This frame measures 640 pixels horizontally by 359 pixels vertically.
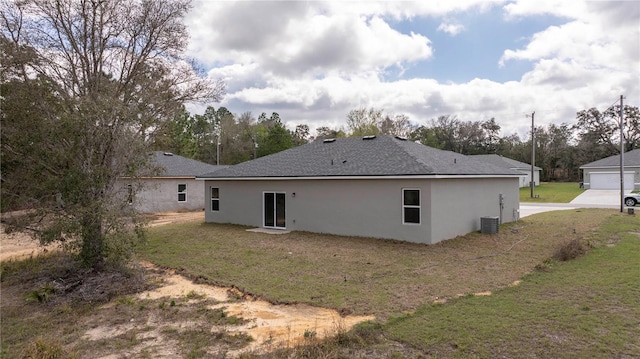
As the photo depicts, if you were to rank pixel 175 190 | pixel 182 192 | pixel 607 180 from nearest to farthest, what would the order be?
pixel 175 190
pixel 182 192
pixel 607 180

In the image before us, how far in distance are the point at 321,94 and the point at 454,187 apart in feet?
72.7

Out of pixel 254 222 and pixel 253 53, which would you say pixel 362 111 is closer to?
pixel 253 53

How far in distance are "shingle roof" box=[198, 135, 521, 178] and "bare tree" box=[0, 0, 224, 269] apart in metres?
5.98

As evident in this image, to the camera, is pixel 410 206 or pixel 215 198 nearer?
pixel 410 206

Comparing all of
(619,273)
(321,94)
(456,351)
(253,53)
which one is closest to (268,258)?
(456,351)

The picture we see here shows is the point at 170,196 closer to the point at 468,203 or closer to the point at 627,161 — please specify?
the point at 468,203

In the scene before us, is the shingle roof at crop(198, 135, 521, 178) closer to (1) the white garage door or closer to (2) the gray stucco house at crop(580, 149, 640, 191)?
(2) the gray stucco house at crop(580, 149, 640, 191)

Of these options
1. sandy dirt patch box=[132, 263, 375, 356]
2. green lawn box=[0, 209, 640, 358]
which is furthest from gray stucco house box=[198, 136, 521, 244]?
sandy dirt patch box=[132, 263, 375, 356]

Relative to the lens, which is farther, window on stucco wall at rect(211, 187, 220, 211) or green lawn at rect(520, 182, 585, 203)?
green lawn at rect(520, 182, 585, 203)

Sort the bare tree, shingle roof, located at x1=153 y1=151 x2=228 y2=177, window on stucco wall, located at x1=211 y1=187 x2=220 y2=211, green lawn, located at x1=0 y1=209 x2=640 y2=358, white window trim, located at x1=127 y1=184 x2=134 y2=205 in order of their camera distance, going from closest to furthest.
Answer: green lawn, located at x1=0 y1=209 x2=640 y2=358
the bare tree
white window trim, located at x1=127 y1=184 x2=134 y2=205
window on stucco wall, located at x1=211 y1=187 x2=220 y2=211
shingle roof, located at x1=153 y1=151 x2=228 y2=177

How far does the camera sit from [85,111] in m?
8.62

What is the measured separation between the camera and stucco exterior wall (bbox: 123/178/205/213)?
76.8 feet

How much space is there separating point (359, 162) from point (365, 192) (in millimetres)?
1588

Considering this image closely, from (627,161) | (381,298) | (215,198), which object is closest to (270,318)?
(381,298)
